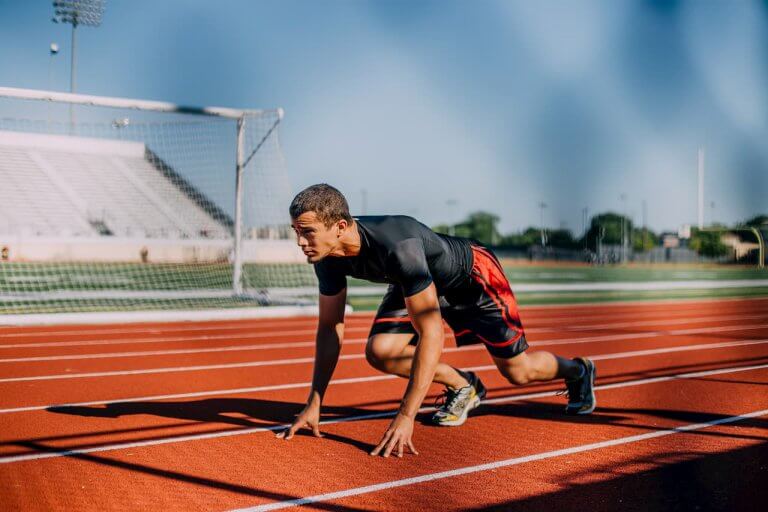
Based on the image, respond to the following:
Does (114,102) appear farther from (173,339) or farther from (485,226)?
(485,226)

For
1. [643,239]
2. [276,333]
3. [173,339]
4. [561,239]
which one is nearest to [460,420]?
[643,239]

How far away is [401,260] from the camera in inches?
145

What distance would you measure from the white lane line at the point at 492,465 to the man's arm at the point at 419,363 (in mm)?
261

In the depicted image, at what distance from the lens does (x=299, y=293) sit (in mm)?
15586

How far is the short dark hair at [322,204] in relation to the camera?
3551 mm

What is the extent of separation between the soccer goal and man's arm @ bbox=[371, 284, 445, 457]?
8956mm

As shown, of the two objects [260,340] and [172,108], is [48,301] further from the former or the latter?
[260,340]

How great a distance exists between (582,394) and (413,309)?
176 centimetres

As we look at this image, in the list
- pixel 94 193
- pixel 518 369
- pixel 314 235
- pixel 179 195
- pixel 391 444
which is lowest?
pixel 391 444

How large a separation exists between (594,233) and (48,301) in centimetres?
1433

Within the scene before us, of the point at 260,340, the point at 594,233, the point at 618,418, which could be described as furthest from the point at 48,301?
the point at 594,233

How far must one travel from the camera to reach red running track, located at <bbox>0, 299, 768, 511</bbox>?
324 centimetres

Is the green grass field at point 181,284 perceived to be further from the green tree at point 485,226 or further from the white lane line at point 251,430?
the green tree at point 485,226

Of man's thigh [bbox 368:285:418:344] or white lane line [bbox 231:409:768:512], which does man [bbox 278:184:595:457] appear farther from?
white lane line [bbox 231:409:768:512]
